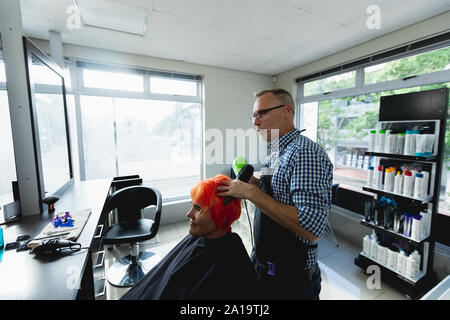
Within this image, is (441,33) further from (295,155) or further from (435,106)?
(295,155)

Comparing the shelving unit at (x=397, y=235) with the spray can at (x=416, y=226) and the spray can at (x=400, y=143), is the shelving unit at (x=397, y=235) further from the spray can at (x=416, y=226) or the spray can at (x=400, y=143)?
the spray can at (x=400, y=143)

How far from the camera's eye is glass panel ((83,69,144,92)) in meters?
3.06

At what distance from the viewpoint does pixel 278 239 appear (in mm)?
1043

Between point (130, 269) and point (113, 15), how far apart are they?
109 inches

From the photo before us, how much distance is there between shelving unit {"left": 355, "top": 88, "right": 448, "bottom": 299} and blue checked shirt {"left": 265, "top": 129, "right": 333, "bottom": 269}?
5.30ft

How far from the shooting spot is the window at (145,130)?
124 inches

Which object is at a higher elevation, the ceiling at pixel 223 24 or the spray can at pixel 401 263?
the ceiling at pixel 223 24

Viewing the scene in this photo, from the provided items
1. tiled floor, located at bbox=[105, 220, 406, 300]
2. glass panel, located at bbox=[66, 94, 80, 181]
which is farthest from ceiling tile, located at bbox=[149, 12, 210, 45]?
tiled floor, located at bbox=[105, 220, 406, 300]

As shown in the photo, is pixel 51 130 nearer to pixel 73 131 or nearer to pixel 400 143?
pixel 73 131

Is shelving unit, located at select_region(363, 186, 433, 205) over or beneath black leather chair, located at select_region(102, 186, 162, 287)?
over

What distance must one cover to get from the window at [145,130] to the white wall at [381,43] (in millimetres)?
2037

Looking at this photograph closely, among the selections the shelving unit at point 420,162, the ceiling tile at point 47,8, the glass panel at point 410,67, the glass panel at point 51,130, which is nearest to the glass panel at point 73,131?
the glass panel at point 51,130

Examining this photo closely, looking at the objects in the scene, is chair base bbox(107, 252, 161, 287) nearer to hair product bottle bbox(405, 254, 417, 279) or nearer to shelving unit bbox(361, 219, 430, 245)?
shelving unit bbox(361, 219, 430, 245)
